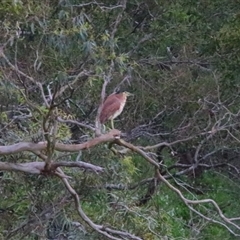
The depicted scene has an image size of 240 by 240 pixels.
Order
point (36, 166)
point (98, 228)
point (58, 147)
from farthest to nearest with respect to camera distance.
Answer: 1. point (98, 228)
2. point (36, 166)
3. point (58, 147)

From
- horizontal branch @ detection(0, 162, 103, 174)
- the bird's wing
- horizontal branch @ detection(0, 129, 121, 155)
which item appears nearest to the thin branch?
horizontal branch @ detection(0, 162, 103, 174)

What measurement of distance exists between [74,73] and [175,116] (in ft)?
7.67

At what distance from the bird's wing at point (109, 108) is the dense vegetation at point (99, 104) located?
0.49 feet

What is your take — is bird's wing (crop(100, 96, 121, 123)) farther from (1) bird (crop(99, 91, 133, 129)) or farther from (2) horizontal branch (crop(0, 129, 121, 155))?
(2) horizontal branch (crop(0, 129, 121, 155))

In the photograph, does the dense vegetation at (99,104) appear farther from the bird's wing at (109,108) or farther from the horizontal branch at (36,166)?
the bird's wing at (109,108)

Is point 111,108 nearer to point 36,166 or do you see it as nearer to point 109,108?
point 109,108

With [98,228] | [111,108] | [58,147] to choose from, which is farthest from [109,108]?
[58,147]

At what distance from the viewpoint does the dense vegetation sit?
220 inches

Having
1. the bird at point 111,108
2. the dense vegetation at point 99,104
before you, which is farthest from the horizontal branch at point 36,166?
the bird at point 111,108

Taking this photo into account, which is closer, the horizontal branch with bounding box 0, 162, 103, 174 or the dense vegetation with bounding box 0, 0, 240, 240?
the horizontal branch with bounding box 0, 162, 103, 174

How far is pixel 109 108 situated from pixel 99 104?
96 mm

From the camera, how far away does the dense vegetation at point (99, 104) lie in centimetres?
559

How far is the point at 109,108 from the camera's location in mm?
6109

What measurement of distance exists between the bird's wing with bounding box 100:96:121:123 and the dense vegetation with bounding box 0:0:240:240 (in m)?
0.15
